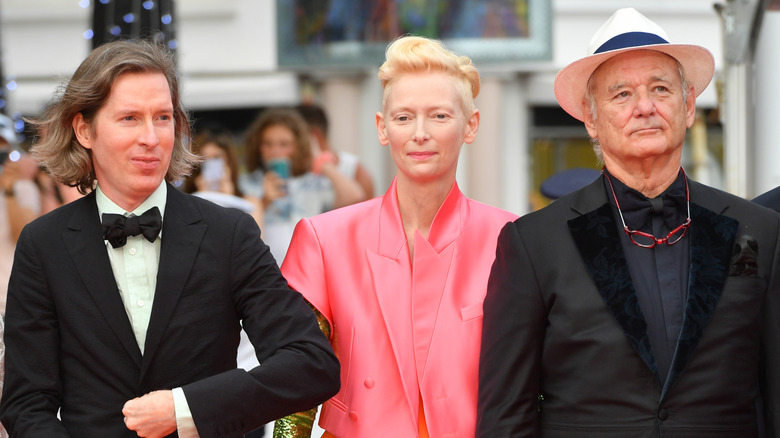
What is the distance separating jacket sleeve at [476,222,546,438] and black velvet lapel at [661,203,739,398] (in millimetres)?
330

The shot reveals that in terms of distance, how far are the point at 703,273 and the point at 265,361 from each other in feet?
3.49

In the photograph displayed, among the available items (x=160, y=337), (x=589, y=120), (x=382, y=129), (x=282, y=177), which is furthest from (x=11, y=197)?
(x=589, y=120)

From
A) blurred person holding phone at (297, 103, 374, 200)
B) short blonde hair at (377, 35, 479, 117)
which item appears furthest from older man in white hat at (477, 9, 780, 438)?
blurred person holding phone at (297, 103, 374, 200)

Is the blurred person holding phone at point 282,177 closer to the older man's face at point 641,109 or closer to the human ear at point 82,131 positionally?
the human ear at point 82,131

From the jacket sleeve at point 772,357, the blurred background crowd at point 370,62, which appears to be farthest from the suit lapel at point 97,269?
the blurred background crowd at point 370,62

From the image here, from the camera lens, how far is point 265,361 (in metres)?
2.72

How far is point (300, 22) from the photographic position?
15.2m

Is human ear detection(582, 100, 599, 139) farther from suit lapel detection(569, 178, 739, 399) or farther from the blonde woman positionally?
the blonde woman

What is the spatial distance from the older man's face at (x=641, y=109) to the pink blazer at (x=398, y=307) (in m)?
0.54

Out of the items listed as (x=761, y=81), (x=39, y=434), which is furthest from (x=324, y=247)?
(x=761, y=81)

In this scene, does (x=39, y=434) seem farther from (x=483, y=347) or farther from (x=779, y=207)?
(x=779, y=207)

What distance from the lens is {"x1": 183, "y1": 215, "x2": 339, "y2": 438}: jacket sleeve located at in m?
2.65

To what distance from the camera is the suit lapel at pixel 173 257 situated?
270cm

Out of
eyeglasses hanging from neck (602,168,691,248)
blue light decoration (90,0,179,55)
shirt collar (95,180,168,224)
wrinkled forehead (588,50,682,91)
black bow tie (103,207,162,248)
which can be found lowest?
eyeglasses hanging from neck (602,168,691,248)
